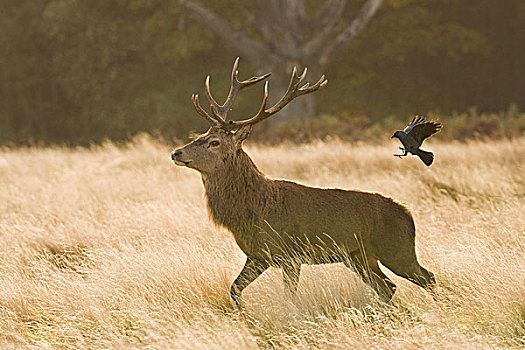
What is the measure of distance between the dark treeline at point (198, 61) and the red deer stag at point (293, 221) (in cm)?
1596

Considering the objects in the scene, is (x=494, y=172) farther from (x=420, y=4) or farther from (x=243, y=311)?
(x=420, y=4)

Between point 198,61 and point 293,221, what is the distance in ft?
68.6

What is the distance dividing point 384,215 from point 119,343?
6.33 ft

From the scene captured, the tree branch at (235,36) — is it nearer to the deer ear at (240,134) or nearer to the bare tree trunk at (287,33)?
the bare tree trunk at (287,33)

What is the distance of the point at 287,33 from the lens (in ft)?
57.1

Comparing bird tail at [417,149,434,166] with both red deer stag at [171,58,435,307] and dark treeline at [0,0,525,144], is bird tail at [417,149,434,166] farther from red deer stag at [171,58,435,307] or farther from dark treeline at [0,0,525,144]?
dark treeline at [0,0,525,144]

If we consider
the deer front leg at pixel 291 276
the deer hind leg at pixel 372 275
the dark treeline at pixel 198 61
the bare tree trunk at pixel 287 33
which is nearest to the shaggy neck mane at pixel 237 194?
the deer front leg at pixel 291 276

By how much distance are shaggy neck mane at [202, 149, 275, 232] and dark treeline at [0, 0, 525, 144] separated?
15957mm

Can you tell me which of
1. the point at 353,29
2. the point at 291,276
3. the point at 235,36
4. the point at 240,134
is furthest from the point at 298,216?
the point at 353,29

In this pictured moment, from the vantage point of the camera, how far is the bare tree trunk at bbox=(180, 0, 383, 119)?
17547 millimetres

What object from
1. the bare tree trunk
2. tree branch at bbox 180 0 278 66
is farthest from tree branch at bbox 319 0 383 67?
tree branch at bbox 180 0 278 66

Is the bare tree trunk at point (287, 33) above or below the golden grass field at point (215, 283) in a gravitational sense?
above

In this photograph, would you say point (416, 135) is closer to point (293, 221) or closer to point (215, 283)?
point (293, 221)

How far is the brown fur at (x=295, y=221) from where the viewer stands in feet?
14.9
